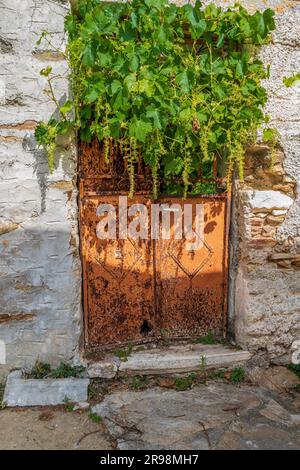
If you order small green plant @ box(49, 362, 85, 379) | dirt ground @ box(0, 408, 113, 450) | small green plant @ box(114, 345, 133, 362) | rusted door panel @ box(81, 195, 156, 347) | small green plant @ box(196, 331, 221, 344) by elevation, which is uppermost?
rusted door panel @ box(81, 195, 156, 347)

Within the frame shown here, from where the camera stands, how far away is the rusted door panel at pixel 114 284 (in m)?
2.75

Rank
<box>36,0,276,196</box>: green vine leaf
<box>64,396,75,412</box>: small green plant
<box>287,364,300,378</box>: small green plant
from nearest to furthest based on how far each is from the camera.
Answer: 1. <box>36,0,276,196</box>: green vine leaf
2. <box>64,396,75,412</box>: small green plant
3. <box>287,364,300,378</box>: small green plant

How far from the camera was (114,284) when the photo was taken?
2.82 metres

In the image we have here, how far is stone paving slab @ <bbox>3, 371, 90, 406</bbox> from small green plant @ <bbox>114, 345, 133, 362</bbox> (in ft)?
1.00

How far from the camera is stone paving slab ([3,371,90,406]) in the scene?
94.7 inches

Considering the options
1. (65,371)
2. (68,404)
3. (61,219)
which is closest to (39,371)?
(65,371)

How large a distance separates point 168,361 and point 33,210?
4.32ft

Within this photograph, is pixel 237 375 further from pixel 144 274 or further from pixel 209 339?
pixel 144 274

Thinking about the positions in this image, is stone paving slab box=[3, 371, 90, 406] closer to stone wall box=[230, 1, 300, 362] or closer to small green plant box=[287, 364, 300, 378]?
stone wall box=[230, 1, 300, 362]

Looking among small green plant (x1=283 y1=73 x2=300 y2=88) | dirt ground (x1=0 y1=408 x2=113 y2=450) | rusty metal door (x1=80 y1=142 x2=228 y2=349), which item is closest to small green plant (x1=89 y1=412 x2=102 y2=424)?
dirt ground (x1=0 y1=408 x2=113 y2=450)

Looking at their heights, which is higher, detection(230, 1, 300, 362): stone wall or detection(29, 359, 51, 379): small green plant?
detection(230, 1, 300, 362): stone wall

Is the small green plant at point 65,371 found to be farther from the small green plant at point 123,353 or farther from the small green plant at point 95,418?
the small green plant at point 95,418

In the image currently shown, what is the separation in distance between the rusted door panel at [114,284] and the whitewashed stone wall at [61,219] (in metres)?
0.13
